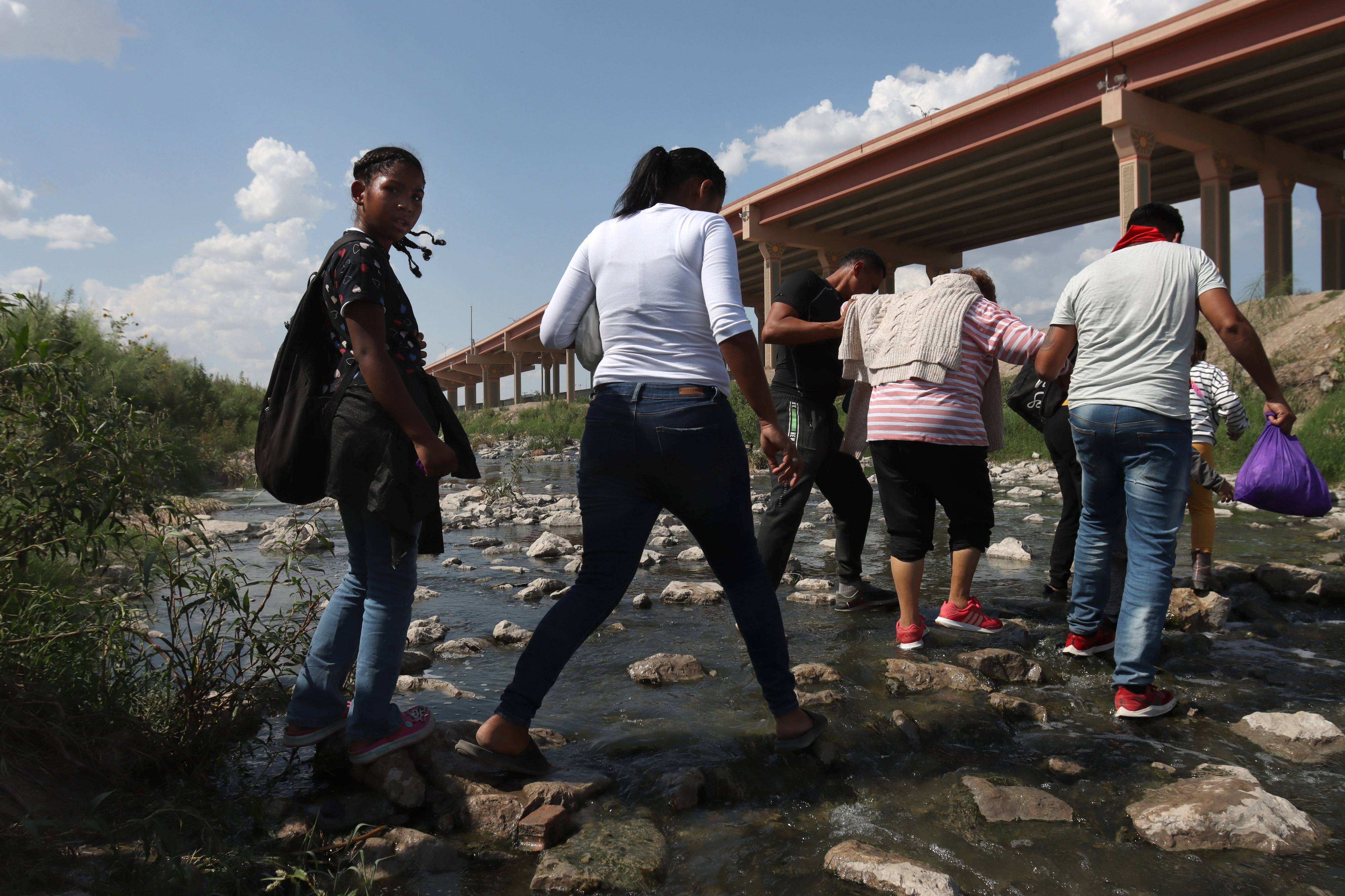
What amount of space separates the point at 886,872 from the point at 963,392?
7.24 ft

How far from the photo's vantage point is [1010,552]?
5.43 m

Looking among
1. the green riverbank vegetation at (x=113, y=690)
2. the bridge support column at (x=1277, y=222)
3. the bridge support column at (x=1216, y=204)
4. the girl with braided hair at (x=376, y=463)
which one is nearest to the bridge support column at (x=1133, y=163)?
the bridge support column at (x=1216, y=204)

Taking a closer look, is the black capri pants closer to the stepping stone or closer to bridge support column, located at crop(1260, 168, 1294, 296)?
the stepping stone

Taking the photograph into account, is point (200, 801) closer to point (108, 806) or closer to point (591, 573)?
point (108, 806)

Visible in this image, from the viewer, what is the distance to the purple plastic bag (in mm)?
3475

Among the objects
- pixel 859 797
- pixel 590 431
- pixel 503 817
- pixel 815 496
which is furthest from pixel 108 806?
pixel 815 496

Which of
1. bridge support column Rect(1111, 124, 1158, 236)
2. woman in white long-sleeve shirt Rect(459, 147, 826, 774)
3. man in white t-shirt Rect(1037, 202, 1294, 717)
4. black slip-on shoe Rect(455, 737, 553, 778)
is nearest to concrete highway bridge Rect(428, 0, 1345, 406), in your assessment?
Result: bridge support column Rect(1111, 124, 1158, 236)

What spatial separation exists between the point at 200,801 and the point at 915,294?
318 centimetres

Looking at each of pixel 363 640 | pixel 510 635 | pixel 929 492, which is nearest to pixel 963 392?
pixel 929 492

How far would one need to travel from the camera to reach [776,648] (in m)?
2.23

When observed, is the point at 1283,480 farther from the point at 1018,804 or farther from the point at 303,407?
the point at 303,407

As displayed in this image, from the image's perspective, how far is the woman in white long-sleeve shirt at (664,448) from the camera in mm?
2078

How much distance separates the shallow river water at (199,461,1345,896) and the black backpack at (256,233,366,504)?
0.82 m

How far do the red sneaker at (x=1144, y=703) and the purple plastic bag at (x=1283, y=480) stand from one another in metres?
1.47
